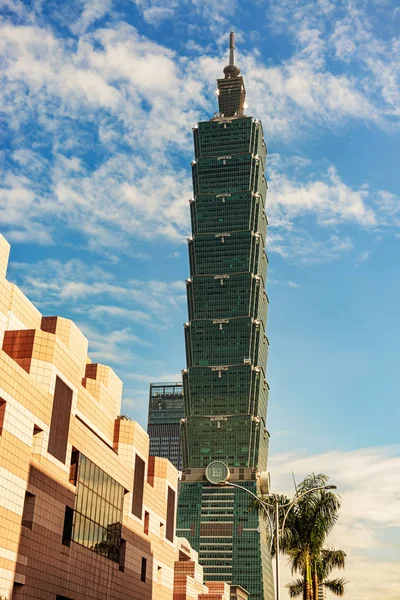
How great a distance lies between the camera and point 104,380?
3546 inches

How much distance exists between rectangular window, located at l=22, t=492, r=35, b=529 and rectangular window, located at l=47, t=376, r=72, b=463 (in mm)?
4795

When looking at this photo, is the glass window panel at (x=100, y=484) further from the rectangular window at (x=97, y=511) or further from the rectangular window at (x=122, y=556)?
the rectangular window at (x=122, y=556)

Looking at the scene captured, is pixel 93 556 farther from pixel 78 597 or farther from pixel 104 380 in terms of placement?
pixel 104 380

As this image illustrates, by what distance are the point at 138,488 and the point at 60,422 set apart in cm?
2881

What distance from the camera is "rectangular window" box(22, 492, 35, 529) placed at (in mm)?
61594

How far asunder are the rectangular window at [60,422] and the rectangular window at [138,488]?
990 inches

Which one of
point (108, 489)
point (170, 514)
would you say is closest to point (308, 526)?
point (108, 489)

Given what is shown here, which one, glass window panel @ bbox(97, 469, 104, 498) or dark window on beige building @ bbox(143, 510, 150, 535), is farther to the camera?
dark window on beige building @ bbox(143, 510, 150, 535)

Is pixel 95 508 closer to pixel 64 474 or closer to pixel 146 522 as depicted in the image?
pixel 64 474

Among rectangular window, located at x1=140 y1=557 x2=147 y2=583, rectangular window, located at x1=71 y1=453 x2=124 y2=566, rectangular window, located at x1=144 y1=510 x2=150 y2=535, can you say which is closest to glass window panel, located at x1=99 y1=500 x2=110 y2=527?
rectangular window, located at x1=71 y1=453 x2=124 y2=566

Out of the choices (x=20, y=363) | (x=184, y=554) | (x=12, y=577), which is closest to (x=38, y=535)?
(x=12, y=577)

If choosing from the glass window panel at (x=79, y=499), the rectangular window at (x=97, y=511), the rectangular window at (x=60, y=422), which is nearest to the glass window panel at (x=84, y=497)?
the rectangular window at (x=97, y=511)

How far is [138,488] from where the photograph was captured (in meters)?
94.6

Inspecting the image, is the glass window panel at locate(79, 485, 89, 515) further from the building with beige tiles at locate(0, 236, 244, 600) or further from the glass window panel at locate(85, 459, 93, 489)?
the glass window panel at locate(85, 459, 93, 489)
